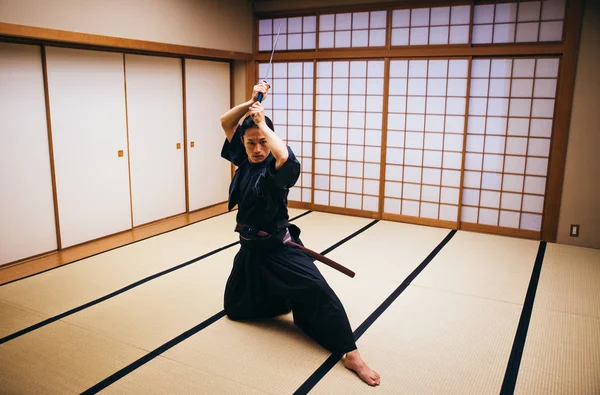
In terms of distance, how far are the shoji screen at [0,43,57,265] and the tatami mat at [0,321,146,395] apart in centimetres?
146

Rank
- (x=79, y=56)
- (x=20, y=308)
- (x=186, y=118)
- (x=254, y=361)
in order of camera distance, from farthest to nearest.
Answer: (x=186, y=118)
(x=79, y=56)
(x=20, y=308)
(x=254, y=361)

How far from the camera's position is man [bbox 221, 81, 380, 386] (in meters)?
2.68

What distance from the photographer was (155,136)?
Answer: 557 cm

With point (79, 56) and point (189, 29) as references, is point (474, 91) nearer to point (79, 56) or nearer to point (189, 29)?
point (189, 29)

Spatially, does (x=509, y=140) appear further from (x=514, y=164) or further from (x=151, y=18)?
(x=151, y=18)

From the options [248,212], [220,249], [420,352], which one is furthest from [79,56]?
[420,352]

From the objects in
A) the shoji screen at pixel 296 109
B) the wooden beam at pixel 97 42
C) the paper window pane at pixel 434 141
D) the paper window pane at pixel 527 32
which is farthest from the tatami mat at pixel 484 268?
the wooden beam at pixel 97 42

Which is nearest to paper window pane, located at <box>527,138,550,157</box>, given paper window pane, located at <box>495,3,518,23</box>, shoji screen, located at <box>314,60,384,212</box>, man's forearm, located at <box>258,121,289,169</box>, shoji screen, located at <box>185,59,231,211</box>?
paper window pane, located at <box>495,3,518,23</box>

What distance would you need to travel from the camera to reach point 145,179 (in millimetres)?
5492

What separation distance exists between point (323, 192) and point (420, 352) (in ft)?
12.3

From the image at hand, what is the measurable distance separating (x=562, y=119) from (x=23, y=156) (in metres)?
4.94

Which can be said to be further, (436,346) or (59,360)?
(436,346)

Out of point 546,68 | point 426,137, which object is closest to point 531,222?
point 426,137

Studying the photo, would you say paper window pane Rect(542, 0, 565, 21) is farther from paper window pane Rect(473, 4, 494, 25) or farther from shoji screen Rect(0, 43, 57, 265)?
shoji screen Rect(0, 43, 57, 265)
